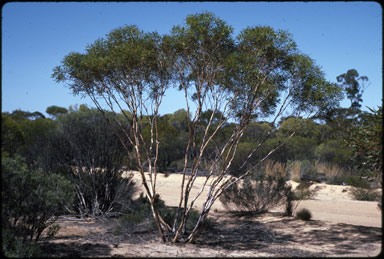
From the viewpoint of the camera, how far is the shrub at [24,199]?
21.8 ft

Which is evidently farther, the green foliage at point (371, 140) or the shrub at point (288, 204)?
the shrub at point (288, 204)

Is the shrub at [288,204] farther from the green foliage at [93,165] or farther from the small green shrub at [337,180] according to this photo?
the small green shrub at [337,180]

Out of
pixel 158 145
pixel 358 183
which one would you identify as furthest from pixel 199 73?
pixel 358 183

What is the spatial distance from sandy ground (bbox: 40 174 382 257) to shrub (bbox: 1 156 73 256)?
2.26 ft

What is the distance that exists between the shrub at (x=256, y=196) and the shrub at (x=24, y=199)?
22.1ft

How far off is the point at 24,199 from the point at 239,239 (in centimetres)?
509

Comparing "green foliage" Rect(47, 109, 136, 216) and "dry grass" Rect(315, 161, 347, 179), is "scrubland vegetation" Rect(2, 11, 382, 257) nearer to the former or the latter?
"green foliage" Rect(47, 109, 136, 216)

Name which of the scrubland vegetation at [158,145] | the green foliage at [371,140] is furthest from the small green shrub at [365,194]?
the green foliage at [371,140]

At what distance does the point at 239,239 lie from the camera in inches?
378

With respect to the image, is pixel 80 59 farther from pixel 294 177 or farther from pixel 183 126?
pixel 183 126

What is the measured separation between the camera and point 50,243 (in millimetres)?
8109

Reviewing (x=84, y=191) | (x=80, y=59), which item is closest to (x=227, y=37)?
(x=80, y=59)

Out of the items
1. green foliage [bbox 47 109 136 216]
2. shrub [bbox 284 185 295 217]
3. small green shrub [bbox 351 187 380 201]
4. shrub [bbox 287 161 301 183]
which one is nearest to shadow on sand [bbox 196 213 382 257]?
shrub [bbox 284 185 295 217]

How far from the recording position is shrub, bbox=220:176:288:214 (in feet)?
42.6
